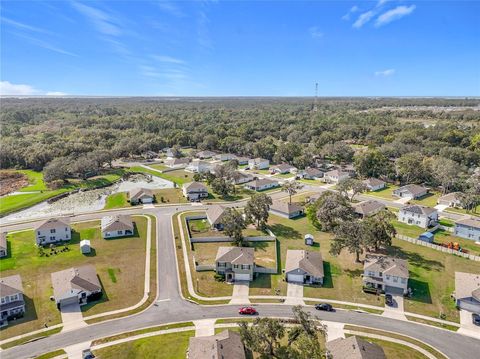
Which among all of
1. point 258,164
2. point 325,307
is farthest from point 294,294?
point 258,164

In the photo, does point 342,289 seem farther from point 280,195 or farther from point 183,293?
point 280,195

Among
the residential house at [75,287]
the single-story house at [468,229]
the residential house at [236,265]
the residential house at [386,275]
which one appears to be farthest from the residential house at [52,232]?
the single-story house at [468,229]

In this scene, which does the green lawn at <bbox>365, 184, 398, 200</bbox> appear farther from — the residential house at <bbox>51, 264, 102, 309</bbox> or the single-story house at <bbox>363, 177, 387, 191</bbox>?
the residential house at <bbox>51, 264, 102, 309</bbox>

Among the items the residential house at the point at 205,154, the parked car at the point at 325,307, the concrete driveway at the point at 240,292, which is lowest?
the concrete driveway at the point at 240,292

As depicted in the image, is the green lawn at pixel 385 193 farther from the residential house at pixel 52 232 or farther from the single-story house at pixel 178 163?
the residential house at pixel 52 232

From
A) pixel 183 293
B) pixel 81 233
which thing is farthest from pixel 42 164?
pixel 183 293

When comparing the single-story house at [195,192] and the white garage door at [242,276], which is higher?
the single-story house at [195,192]
